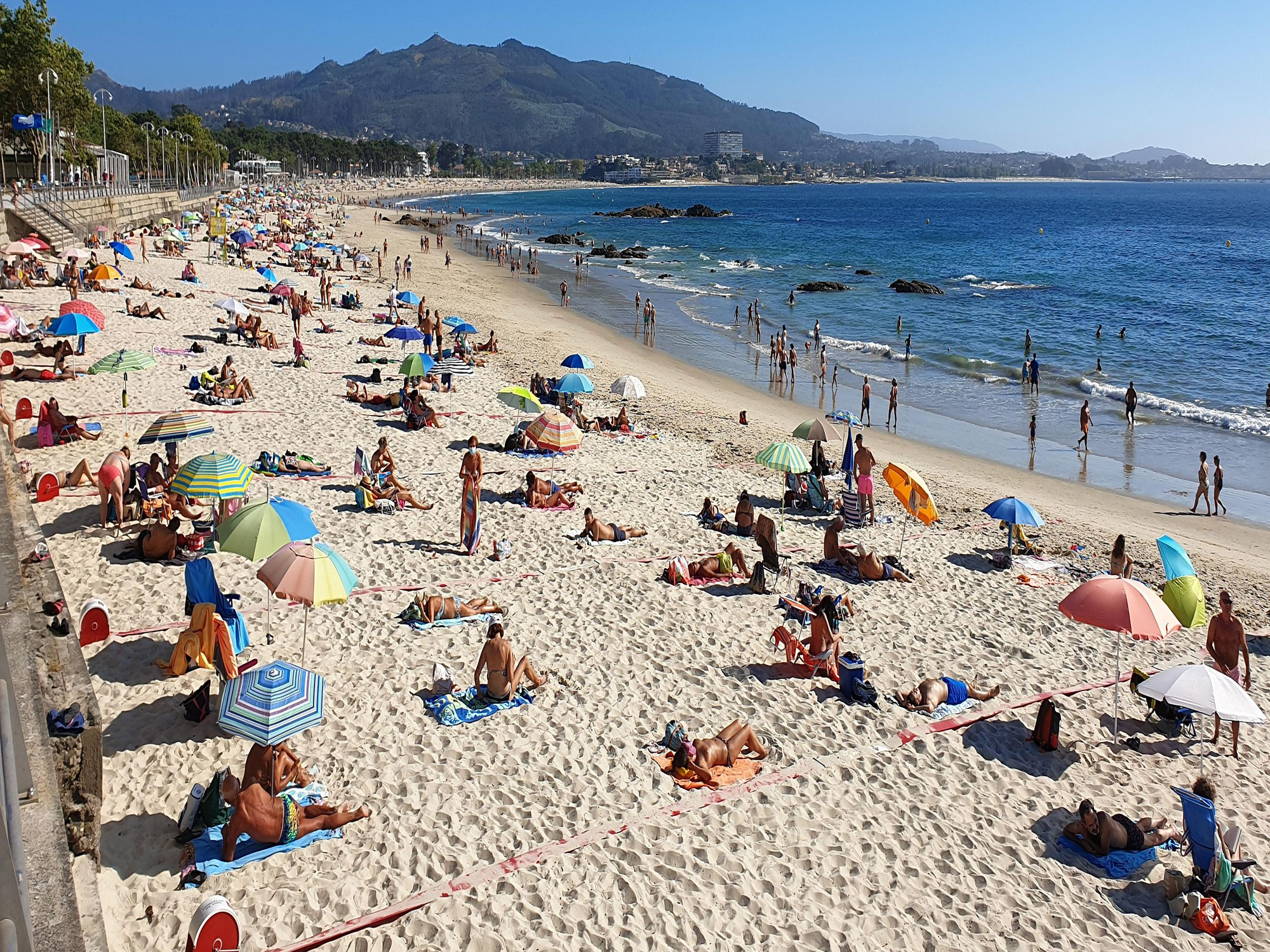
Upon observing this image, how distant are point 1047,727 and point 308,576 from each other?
6.57 m

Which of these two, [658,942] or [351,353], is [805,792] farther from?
[351,353]

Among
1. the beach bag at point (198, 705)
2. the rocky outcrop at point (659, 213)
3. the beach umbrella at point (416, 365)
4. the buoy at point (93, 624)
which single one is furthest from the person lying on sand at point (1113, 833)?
the rocky outcrop at point (659, 213)

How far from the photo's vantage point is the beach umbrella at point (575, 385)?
16.5m

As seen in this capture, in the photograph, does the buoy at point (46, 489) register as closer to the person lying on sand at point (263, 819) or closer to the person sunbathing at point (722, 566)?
the person lying on sand at point (263, 819)

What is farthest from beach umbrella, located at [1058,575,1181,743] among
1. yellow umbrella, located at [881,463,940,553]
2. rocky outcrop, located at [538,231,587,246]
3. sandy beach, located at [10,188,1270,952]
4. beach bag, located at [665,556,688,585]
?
rocky outcrop, located at [538,231,587,246]

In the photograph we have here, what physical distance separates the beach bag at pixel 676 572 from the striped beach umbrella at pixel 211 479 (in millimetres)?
4946

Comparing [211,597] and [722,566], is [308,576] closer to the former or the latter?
[211,597]

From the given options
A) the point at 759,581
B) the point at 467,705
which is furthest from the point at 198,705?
the point at 759,581

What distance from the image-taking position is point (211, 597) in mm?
8203

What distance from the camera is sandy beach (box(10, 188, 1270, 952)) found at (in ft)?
19.2

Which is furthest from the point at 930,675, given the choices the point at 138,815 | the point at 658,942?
the point at 138,815

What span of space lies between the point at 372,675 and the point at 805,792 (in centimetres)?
398

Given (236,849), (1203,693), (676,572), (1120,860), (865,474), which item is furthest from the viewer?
(865,474)

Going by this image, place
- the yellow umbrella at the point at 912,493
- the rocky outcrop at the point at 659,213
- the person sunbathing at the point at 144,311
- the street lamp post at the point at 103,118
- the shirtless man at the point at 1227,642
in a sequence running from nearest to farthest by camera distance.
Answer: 1. the shirtless man at the point at 1227,642
2. the yellow umbrella at the point at 912,493
3. the person sunbathing at the point at 144,311
4. the street lamp post at the point at 103,118
5. the rocky outcrop at the point at 659,213
